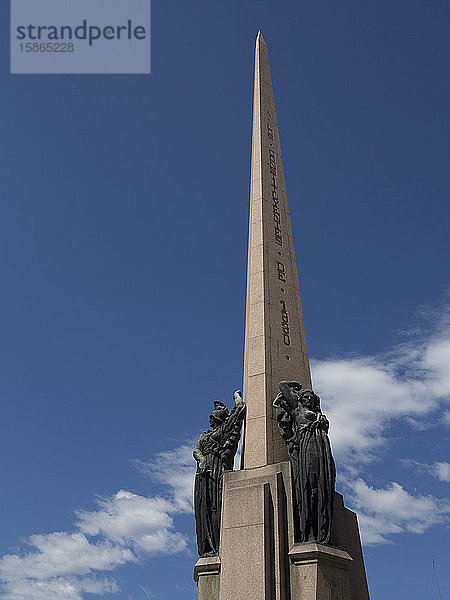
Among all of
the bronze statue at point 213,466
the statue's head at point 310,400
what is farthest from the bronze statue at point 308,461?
the bronze statue at point 213,466

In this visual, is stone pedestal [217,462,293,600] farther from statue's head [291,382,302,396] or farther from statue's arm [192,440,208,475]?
statue's head [291,382,302,396]

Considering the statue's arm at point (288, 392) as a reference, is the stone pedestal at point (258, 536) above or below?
below

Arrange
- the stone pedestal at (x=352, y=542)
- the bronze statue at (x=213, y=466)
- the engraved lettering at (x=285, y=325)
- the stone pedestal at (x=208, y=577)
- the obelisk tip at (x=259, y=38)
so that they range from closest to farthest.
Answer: the stone pedestal at (x=208, y=577) → the stone pedestal at (x=352, y=542) → the bronze statue at (x=213, y=466) → the engraved lettering at (x=285, y=325) → the obelisk tip at (x=259, y=38)

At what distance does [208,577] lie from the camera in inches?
473

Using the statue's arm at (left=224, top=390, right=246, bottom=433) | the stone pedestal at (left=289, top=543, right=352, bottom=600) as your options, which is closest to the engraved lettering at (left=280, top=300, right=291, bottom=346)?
the statue's arm at (left=224, top=390, right=246, bottom=433)

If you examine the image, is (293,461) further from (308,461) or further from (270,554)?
(270,554)

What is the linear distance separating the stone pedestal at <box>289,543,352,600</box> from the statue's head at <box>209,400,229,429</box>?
10.1 ft

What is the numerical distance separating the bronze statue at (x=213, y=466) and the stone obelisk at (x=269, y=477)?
0.23m

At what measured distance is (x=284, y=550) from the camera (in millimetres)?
11164

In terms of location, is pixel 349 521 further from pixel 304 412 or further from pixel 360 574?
pixel 304 412

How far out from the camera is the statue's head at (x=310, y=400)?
12.2 meters

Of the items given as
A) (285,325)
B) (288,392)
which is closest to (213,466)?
(288,392)

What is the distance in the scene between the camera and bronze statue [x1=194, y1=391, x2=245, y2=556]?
12492 millimetres

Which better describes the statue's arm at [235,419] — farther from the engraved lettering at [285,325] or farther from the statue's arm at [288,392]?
the engraved lettering at [285,325]
